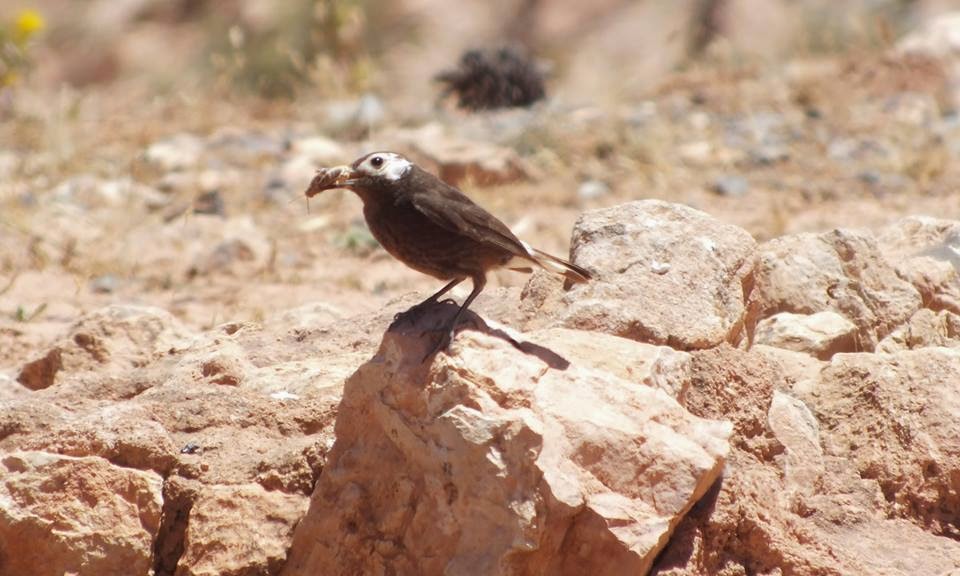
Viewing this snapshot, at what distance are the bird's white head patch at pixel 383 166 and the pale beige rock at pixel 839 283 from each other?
1.61m

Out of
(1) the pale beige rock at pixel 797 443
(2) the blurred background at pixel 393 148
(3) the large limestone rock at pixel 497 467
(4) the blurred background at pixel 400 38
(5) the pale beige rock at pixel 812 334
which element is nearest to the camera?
(3) the large limestone rock at pixel 497 467

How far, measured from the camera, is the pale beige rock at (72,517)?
148 inches

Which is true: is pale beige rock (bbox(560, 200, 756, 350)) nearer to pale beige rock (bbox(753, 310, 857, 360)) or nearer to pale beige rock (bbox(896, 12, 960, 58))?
pale beige rock (bbox(753, 310, 857, 360))

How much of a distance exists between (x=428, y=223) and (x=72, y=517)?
1.43 metres

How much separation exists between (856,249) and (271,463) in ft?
8.38

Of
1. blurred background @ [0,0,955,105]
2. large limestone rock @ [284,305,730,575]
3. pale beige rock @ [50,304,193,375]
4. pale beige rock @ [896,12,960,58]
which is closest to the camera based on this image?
large limestone rock @ [284,305,730,575]

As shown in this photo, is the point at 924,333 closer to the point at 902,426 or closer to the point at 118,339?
the point at 902,426

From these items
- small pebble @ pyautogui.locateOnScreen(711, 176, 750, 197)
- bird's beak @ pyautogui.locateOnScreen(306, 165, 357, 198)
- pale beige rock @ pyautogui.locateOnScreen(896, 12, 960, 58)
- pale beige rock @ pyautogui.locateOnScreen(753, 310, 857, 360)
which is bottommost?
bird's beak @ pyautogui.locateOnScreen(306, 165, 357, 198)

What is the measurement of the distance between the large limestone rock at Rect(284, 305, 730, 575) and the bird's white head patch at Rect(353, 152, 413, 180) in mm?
590

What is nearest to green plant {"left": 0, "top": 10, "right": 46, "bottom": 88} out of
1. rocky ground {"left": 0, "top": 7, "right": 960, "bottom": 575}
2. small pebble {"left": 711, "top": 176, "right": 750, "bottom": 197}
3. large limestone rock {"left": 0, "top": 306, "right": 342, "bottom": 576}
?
rocky ground {"left": 0, "top": 7, "right": 960, "bottom": 575}

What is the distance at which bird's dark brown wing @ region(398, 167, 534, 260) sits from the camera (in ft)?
13.9

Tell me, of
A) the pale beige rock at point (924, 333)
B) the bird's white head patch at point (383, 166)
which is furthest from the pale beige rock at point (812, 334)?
the bird's white head patch at point (383, 166)

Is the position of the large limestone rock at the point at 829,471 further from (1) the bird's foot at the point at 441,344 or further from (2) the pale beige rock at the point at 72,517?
(2) the pale beige rock at the point at 72,517

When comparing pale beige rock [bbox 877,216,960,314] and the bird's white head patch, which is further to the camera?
pale beige rock [bbox 877,216,960,314]
